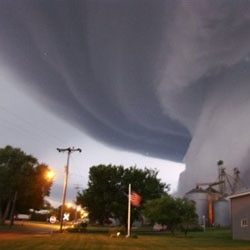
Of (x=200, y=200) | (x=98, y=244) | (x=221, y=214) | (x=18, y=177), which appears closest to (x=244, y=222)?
(x=98, y=244)

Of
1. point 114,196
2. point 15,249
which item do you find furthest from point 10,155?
point 15,249

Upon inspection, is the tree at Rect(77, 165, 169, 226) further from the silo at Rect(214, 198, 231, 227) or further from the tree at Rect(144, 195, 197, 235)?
the silo at Rect(214, 198, 231, 227)

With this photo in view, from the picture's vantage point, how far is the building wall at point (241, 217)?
153 feet

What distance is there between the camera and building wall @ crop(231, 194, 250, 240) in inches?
1841

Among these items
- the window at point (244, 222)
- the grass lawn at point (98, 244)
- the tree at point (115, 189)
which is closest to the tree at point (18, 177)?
the tree at point (115, 189)

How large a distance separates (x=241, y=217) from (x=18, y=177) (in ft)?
153

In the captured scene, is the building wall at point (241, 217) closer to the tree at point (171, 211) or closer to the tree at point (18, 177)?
the tree at point (171, 211)

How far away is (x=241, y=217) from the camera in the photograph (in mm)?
48219

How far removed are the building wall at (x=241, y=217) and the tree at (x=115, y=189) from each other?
2878 centimetres

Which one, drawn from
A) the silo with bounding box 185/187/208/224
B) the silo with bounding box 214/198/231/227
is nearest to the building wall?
the silo with bounding box 214/198/231/227

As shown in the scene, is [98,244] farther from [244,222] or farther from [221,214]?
[221,214]

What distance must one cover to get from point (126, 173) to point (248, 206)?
115 feet

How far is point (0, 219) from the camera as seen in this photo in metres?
85.6

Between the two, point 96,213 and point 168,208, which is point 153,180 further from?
point 168,208
